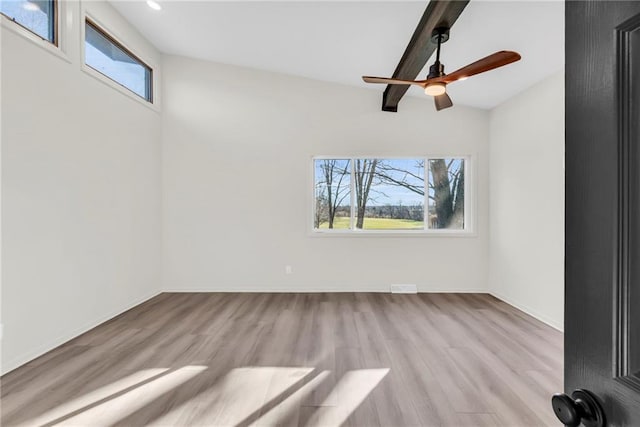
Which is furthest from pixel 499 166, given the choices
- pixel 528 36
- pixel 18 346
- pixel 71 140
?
pixel 18 346

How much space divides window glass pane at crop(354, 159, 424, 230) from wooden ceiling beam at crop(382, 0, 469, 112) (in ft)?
3.80

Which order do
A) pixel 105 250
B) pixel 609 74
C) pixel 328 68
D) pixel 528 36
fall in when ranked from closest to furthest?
pixel 609 74
pixel 528 36
pixel 105 250
pixel 328 68

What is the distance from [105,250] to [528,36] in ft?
15.4

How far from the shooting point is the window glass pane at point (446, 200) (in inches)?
189

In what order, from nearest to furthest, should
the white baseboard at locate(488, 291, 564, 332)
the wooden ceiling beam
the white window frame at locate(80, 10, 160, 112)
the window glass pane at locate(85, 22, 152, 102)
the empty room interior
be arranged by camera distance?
the empty room interior, the wooden ceiling beam, the white window frame at locate(80, 10, 160, 112), the white baseboard at locate(488, 291, 564, 332), the window glass pane at locate(85, 22, 152, 102)

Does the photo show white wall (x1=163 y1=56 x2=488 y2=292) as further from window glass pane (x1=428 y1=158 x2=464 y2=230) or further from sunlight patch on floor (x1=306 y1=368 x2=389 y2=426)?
sunlight patch on floor (x1=306 y1=368 x2=389 y2=426)

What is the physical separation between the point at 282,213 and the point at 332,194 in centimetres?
82

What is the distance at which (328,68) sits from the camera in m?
4.25

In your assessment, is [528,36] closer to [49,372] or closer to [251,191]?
[251,191]

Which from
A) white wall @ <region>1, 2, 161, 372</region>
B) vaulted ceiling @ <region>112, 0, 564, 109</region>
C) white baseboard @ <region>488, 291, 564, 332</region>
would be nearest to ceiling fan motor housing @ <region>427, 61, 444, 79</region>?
vaulted ceiling @ <region>112, 0, 564, 109</region>

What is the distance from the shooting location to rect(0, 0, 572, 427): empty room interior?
223 cm

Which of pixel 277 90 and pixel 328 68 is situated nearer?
pixel 328 68

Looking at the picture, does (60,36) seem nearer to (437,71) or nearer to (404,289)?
(437,71)

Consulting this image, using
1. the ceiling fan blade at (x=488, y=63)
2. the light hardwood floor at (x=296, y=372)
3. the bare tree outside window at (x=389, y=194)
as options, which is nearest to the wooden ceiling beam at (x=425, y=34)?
the ceiling fan blade at (x=488, y=63)
